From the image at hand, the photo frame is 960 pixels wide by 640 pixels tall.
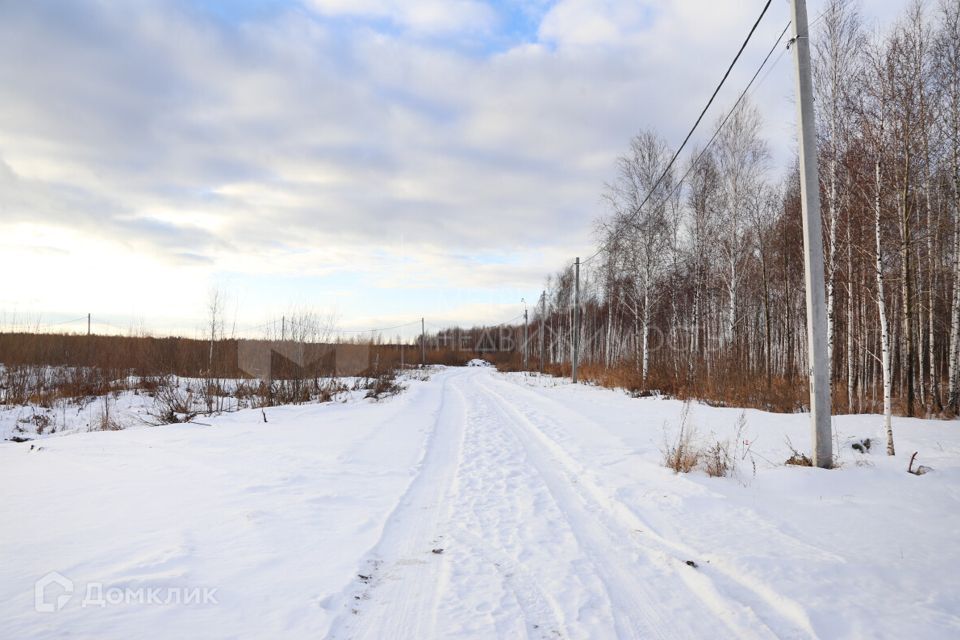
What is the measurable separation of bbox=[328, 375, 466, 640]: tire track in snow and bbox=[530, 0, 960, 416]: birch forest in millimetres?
6493

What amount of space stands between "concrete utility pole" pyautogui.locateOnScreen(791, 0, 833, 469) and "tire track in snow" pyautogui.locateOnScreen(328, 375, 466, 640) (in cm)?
494

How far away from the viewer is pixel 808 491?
17.1ft

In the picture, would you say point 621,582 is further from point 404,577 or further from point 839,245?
point 839,245

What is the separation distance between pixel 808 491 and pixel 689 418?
5.98m

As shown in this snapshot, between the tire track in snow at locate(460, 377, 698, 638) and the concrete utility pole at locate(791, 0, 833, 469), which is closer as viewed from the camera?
the tire track in snow at locate(460, 377, 698, 638)

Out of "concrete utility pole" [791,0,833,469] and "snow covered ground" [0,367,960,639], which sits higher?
"concrete utility pole" [791,0,833,469]

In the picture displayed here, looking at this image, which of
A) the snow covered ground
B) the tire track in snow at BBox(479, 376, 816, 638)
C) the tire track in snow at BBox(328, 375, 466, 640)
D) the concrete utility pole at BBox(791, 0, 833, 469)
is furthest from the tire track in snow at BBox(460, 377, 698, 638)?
the concrete utility pole at BBox(791, 0, 833, 469)

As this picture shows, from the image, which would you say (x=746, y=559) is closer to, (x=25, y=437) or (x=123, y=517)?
(x=123, y=517)

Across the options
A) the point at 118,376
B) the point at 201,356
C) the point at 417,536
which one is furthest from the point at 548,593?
the point at 118,376

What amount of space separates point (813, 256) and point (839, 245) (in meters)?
9.42

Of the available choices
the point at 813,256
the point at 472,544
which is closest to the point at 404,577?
the point at 472,544

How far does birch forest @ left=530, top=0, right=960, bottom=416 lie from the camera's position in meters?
8.25

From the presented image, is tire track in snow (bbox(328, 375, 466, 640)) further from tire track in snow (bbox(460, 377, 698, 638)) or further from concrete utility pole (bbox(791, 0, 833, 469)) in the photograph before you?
concrete utility pole (bbox(791, 0, 833, 469))

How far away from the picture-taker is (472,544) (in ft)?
13.0
